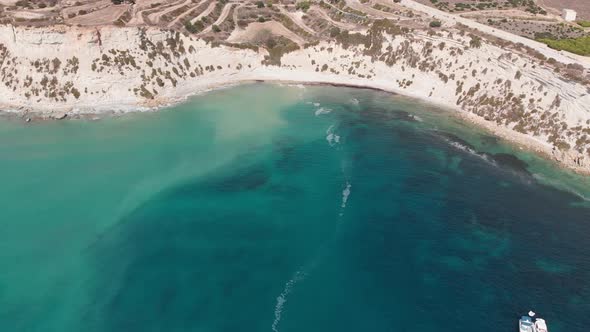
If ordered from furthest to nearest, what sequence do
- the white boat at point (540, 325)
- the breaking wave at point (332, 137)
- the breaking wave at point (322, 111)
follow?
the breaking wave at point (322, 111) → the breaking wave at point (332, 137) → the white boat at point (540, 325)

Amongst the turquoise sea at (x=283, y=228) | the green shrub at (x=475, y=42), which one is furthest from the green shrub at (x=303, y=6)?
the turquoise sea at (x=283, y=228)

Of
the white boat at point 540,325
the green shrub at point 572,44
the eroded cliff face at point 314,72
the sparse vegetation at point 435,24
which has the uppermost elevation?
the sparse vegetation at point 435,24

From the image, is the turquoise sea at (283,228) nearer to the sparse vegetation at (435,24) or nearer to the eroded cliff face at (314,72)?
the eroded cliff face at (314,72)

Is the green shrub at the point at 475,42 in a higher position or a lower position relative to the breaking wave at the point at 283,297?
higher

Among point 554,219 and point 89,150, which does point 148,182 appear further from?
point 554,219

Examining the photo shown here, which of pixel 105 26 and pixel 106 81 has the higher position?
pixel 105 26

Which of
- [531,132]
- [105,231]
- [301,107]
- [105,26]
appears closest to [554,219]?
[531,132]
